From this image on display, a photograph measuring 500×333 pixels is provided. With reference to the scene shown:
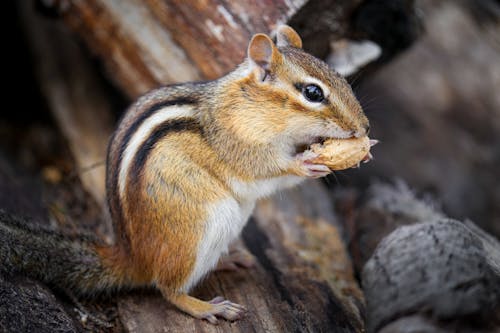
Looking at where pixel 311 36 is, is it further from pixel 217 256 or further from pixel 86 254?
pixel 86 254

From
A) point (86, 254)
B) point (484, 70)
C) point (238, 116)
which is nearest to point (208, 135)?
point (238, 116)

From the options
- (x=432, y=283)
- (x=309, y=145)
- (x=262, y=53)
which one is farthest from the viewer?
(x=309, y=145)

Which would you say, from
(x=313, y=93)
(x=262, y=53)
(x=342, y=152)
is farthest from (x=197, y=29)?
(x=342, y=152)

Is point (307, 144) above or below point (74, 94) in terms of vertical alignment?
below

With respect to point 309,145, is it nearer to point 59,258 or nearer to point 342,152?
point 342,152

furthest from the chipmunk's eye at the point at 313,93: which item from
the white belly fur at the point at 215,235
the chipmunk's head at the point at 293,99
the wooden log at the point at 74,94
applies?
the wooden log at the point at 74,94

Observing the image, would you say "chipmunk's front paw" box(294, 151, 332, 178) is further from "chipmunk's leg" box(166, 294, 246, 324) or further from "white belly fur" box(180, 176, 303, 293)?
"chipmunk's leg" box(166, 294, 246, 324)

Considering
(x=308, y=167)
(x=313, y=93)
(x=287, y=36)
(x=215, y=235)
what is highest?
(x=287, y=36)
